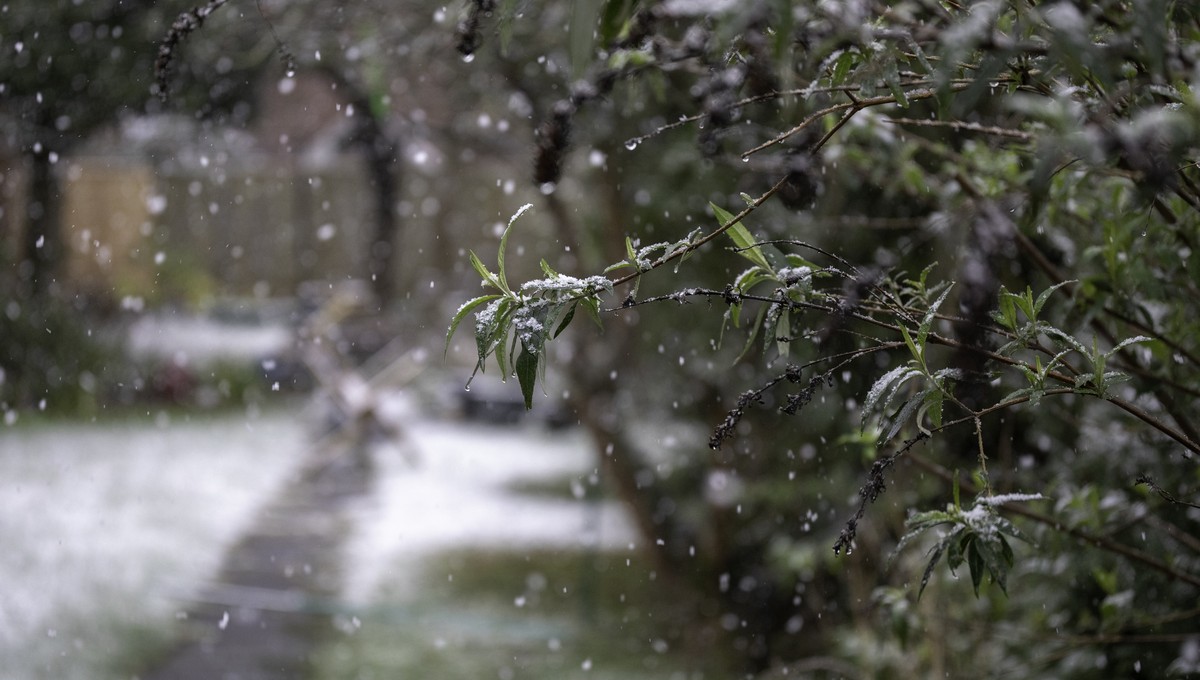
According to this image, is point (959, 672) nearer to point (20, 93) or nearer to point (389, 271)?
point (20, 93)

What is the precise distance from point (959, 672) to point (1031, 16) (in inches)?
75.2

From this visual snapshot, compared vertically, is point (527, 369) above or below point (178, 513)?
above

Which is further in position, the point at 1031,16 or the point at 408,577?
the point at 408,577

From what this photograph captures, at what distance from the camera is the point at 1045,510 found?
1930 mm

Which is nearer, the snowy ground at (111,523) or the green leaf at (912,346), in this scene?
the green leaf at (912,346)

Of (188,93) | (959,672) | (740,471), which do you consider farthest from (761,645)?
(188,93)

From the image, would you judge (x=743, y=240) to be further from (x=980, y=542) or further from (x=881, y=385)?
(x=980, y=542)

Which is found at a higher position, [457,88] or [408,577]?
[457,88]

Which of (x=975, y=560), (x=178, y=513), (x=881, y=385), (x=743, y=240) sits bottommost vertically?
(x=178, y=513)

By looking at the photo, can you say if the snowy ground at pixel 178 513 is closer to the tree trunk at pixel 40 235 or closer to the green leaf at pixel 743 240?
the tree trunk at pixel 40 235

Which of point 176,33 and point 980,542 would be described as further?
point 176,33

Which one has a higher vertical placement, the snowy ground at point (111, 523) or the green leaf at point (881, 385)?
the green leaf at point (881, 385)

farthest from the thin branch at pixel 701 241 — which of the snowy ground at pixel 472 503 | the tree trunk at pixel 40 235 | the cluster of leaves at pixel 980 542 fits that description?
the tree trunk at pixel 40 235

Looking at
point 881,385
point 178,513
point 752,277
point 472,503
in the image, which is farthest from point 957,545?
point 472,503
